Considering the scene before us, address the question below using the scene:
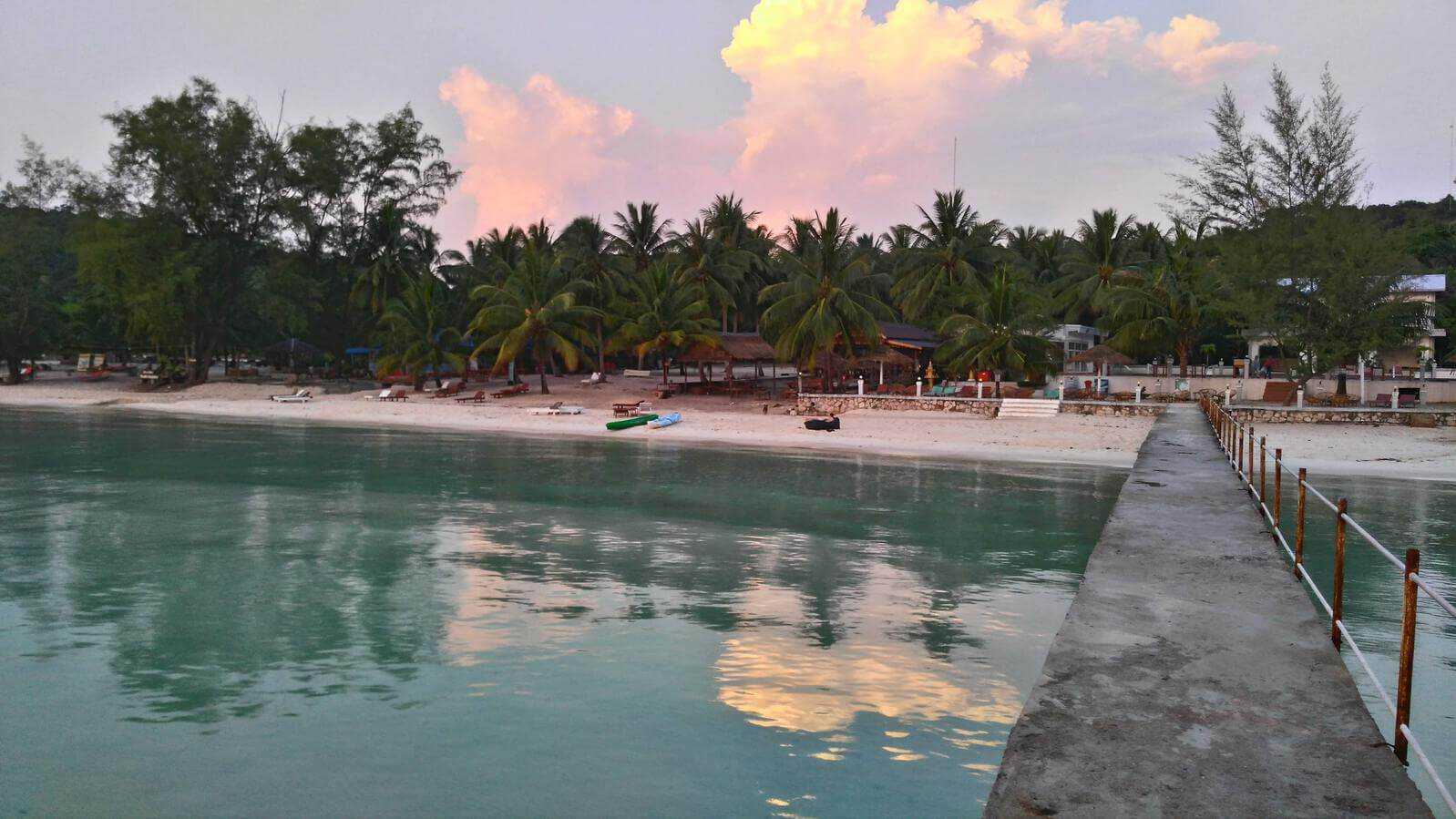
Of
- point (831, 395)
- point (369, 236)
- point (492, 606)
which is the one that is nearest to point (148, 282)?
point (369, 236)

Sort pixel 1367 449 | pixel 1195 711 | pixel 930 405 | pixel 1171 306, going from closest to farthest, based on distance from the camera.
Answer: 1. pixel 1195 711
2. pixel 1367 449
3. pixel 930 405
4. pixel 1171 306

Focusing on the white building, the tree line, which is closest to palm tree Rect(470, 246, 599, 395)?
the tree line

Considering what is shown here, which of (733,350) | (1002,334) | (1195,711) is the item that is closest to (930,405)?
(1002,334)

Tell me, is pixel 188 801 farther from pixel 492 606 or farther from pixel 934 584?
pixel 934 584

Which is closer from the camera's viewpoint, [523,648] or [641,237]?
[523,648]

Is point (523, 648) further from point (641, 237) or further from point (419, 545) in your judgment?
point (641, 237)

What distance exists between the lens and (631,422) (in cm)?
3991

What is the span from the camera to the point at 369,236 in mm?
65812

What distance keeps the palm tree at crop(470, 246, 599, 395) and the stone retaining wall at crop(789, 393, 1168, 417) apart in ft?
40.9

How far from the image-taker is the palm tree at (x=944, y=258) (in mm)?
56562

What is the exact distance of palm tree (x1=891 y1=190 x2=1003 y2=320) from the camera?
2227 inches

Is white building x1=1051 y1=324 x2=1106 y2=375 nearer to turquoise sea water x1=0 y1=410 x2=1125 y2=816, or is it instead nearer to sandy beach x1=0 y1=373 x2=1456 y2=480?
sandy beach x1=0 y1=373 x2=1456 y2=480

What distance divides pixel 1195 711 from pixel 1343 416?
112 ft

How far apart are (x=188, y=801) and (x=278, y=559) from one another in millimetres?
8835
